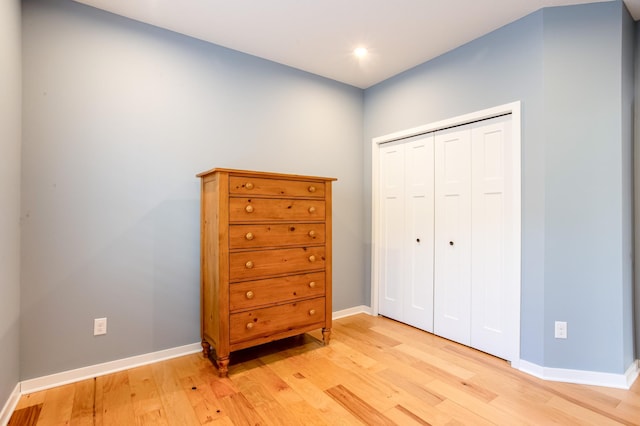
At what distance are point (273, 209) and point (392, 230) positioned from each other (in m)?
1.44

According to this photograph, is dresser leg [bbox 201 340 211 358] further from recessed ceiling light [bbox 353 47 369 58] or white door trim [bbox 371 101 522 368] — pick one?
recessed ceiling light [bbox 353 47 369 58]

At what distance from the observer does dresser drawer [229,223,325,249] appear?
85.7 inches

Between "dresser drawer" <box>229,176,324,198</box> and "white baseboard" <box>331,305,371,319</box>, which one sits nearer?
"dresser drawer" <box>229,176,324,198</box>

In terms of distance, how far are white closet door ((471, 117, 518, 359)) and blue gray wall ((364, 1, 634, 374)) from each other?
0.46 feet

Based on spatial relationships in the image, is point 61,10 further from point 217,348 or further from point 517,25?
point 517,25

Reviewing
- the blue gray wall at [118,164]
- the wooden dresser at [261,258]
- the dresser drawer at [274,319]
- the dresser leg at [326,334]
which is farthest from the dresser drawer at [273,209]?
the dresser leg at [326,334]

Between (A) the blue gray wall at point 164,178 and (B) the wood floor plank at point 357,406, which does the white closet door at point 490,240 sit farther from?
(B) the wood floor plank at point 357,406

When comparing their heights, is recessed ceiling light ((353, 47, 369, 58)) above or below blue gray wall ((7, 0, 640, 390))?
above

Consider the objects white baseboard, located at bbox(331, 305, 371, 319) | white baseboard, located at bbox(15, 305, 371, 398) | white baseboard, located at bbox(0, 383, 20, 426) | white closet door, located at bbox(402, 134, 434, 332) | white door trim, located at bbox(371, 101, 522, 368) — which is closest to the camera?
white baseboard, located at bbox(0, 383, 20, 426)

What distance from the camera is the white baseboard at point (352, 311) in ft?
11.0

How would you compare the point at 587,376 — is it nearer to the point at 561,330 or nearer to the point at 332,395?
the point at 561,330

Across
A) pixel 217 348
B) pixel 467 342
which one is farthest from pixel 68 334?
pixel 467 342

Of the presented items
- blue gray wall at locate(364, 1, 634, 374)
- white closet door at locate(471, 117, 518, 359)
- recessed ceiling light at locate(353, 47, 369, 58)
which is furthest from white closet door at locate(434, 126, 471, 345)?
recessed ceiling light at locate(353, 47, 369, 58)

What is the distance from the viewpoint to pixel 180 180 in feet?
8.07
